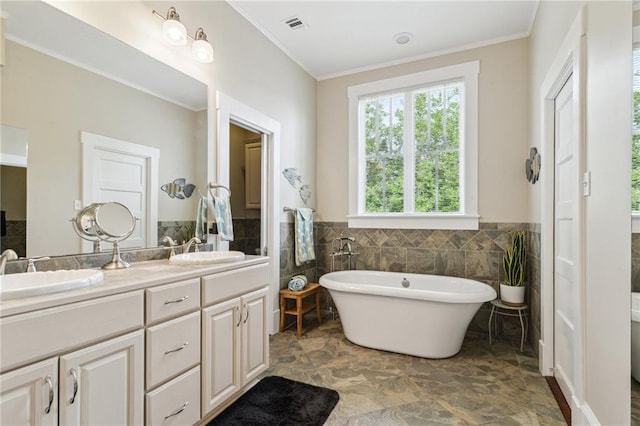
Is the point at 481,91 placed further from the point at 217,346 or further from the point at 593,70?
→ the point at 217,346

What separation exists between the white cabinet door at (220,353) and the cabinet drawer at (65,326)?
0.43m

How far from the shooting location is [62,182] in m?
1.58

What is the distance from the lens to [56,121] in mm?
1554

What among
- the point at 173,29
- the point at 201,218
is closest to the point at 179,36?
the point at 173,29

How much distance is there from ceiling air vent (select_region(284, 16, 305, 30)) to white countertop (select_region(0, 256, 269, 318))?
2161 millimetres

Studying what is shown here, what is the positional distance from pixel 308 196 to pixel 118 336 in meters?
2.68

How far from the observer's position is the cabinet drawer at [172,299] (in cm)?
140

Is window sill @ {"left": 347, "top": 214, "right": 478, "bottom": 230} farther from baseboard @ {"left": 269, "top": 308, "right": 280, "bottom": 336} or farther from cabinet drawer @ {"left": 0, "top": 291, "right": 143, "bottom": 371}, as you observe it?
cabinet drawer @ {"left": 0, "top": 291, "right": 143, "bottom": 371}

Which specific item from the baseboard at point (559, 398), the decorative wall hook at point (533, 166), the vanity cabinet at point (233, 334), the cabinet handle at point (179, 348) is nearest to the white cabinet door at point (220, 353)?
the vanity cabinet at point (233, 334)

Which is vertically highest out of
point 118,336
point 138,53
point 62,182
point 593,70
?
point 138,53

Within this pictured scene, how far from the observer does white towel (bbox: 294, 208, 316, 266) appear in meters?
3.38

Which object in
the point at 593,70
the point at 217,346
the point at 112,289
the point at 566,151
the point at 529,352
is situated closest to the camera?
the point at 112,289

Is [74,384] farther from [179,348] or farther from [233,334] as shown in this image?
[233,334]

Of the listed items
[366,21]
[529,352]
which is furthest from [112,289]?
[529,352]
